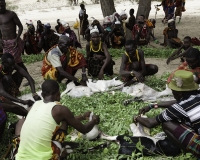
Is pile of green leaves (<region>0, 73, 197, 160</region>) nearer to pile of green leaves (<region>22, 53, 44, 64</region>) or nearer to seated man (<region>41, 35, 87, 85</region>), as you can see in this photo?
seated man (<region>41, 35, 87, 85</region>)

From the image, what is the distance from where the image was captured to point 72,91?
4.59 metres

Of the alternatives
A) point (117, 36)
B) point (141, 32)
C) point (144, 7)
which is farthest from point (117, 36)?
point (144, 7)

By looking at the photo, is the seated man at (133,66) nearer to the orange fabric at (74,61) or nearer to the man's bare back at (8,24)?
the orange fabric at (74,61)

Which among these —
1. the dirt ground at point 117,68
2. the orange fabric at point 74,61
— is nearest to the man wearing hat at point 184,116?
the orange fabric at point 74,61

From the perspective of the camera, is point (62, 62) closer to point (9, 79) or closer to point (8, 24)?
point (9, 79)

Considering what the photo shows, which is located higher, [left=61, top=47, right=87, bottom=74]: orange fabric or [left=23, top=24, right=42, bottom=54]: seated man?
[left=61, top=47, right=87, bottom=74]: orange fabric

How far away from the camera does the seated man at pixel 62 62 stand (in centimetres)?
476

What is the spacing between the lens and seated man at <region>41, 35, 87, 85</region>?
187 inches

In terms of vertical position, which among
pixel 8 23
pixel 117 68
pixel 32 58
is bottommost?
pixel 32 58

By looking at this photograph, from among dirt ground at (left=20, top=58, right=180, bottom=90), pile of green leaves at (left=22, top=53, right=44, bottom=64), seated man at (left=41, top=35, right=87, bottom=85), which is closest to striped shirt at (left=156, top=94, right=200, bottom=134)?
seated man at (left=41, top=35, right=87, bottom=85)

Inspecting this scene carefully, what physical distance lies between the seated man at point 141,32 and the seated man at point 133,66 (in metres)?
3.17

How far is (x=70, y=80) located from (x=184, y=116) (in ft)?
9.31

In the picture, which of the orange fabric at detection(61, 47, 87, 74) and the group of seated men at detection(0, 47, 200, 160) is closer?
the group of seated men at detection(0, 47, 200, 160)

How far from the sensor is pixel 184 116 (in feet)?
8.22
